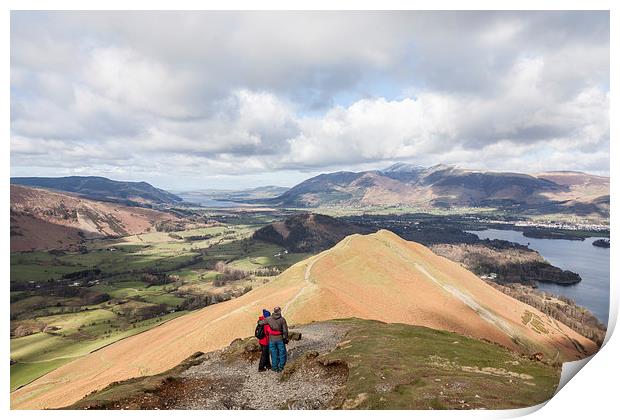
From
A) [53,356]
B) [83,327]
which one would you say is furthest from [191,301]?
[53,356]

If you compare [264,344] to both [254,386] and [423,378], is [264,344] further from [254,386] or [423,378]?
[423,378]

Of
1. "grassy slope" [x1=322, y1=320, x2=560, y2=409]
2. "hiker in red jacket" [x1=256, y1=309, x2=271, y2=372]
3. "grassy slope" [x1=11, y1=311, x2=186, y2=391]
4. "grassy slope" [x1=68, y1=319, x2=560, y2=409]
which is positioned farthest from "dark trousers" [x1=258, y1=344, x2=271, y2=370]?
"grassy slope" [x1=11, y1=311, x2=186, y2=391]

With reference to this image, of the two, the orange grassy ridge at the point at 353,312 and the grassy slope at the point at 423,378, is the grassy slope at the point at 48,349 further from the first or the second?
the grassy slope at the point at 423,378

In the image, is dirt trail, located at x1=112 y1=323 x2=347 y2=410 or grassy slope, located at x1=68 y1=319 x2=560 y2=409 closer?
grassy slope, located at x1=68 y1=319 x2=560 y2=409

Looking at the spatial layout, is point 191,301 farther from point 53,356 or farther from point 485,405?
point 485,405

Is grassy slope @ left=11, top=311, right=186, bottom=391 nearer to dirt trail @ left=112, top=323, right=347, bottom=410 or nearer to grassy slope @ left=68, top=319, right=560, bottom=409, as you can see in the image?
dirt trail @ left=112, top=323, right=347, bottom=410

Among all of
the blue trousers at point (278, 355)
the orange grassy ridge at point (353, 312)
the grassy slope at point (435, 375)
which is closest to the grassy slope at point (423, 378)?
the grassy slope at point (435, 375)
